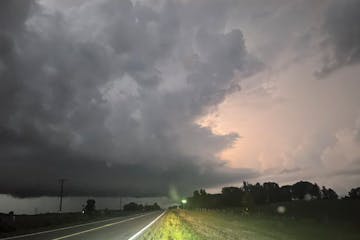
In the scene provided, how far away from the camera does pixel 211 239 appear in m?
26.3

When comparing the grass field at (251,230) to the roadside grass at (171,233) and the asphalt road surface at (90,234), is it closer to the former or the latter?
the roadside grass at (171,233)

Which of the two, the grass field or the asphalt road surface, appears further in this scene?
the grass field

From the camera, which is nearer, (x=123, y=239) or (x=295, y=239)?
(x=123, y=239)

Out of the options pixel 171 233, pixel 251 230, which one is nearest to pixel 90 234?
pixel 171 233

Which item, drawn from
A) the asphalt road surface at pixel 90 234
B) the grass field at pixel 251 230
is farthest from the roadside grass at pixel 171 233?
the asphalt road surface at pixel 90 234

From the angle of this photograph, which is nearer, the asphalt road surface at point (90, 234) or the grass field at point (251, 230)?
the asphalt road surface at point (90, 234)

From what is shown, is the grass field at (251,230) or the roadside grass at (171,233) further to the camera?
the grass field at (251,230)

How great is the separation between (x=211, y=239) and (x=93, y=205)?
15693cm

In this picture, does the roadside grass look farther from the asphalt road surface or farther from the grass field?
the asphalt road surface

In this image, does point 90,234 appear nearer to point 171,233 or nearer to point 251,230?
point 171,233

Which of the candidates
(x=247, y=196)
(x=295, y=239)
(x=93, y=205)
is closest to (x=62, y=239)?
(x=295, y=239)

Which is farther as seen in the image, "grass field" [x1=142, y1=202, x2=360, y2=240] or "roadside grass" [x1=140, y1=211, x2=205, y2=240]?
"grass field" [x1=142, y1=202, x2=360, y2=240]

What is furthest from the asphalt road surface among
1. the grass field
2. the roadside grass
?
the grass field

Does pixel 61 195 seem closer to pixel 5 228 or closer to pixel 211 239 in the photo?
pixel 5 228
